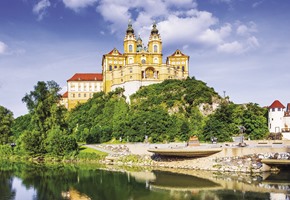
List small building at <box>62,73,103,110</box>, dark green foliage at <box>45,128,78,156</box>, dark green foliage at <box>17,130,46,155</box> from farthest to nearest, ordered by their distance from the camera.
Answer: small building at <box>62,73,103,110</box> < dark green foliage at <box>17,130,46,155</box> < dark green foliage at <box>45,128,78,156</box>

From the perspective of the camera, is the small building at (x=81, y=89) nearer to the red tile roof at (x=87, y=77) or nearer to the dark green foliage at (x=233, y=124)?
the red tile roof at (x=87, y=77)

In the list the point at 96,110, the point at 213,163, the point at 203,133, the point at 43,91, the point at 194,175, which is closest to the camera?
the point at 194,175

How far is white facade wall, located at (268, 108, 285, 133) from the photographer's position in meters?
53.7

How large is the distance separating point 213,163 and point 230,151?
7.92 feet

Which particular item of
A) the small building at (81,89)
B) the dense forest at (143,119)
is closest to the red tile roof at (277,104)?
the dense forest at (143,119)

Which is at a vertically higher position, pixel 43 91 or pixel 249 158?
pixel 43 91

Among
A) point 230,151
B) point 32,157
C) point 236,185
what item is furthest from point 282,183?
point 32,157

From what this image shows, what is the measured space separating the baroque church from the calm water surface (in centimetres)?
4139

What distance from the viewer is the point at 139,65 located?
262 ft

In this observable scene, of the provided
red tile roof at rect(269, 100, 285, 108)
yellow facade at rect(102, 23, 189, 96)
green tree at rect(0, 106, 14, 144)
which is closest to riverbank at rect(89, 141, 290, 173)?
red tile roof at rect(269, 100, 285, 108)

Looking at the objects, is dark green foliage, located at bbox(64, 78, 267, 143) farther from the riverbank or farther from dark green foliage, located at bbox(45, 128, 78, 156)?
the riverbank

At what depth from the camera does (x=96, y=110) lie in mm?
79375

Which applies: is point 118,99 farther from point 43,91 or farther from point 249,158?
point 249,158

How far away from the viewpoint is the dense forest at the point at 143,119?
52.9 meters
